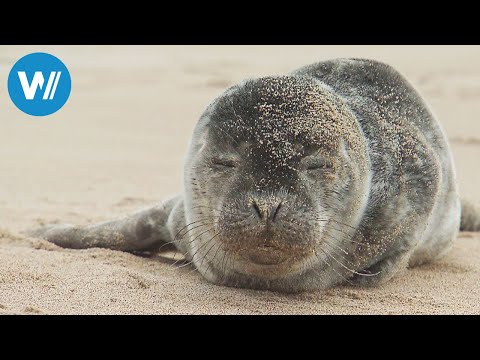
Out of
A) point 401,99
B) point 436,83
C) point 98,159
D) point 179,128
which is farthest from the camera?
point 436,83

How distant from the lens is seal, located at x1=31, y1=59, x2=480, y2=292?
3.77m

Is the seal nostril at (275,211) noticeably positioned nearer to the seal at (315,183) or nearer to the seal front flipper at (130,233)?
the seal at (315,183)

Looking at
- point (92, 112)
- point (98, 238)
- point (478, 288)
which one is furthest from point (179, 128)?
point (478, 288)

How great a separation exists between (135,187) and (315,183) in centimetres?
519

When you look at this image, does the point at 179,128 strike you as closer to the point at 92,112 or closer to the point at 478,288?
the point at 92,112

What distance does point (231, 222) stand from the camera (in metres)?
3.73

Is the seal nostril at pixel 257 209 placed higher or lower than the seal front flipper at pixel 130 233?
higher

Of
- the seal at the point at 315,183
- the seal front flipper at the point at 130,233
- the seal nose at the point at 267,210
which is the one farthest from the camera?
the seal front flipper at the point at 130,233

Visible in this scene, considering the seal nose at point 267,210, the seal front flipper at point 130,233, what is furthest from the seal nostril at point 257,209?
the seal front flipper at point 130,233

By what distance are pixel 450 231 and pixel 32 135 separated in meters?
10.0

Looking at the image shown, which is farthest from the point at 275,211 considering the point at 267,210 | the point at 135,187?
the point at 135,187

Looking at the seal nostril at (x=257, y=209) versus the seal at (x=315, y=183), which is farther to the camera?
the seal at (x=315, y=183)

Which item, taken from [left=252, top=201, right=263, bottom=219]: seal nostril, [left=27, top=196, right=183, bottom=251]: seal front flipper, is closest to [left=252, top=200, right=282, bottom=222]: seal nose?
[left=252, top=201, right=263, bottom=219]: seal nostril

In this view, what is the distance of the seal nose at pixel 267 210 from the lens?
362cm
